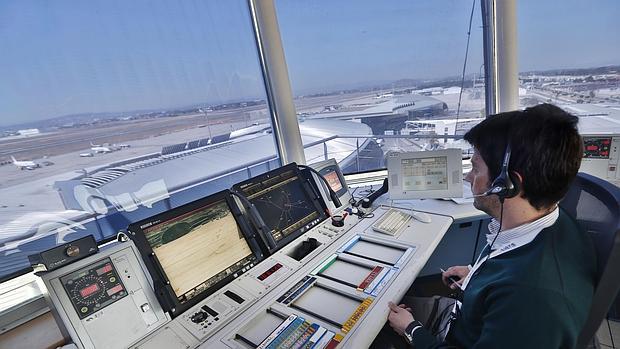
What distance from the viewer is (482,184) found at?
0.94 meters

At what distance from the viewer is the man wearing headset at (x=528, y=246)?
654mm

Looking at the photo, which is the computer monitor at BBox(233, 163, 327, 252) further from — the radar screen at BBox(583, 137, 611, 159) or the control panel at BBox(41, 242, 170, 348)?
the radar screen at BBox(583, 137, 611, 159)

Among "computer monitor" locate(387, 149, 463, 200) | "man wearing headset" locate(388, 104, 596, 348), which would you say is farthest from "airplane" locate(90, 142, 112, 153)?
"man wearing headset" locate(388, 104, 596, 348)

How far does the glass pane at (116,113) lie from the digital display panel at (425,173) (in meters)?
1.07

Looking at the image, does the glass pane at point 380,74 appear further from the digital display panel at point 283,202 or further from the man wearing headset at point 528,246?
the man wearing headset at point 528,246

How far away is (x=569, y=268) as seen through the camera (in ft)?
2.35

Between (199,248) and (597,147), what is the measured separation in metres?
2.42

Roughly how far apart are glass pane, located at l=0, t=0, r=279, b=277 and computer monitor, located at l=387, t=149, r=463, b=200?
3.28 feet

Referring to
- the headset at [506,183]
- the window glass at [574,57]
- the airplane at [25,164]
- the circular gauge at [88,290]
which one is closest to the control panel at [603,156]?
the window glass at [574,57]

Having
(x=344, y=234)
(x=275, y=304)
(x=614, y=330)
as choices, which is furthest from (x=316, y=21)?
(x=614, y=330)

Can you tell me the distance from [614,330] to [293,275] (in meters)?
2.03

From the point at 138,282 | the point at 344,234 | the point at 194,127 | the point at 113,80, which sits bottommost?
the point at 344,234

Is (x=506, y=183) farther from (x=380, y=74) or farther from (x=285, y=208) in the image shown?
(x=380, y=74)

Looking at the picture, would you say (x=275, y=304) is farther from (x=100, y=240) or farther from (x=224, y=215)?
(x=100, y=240)
